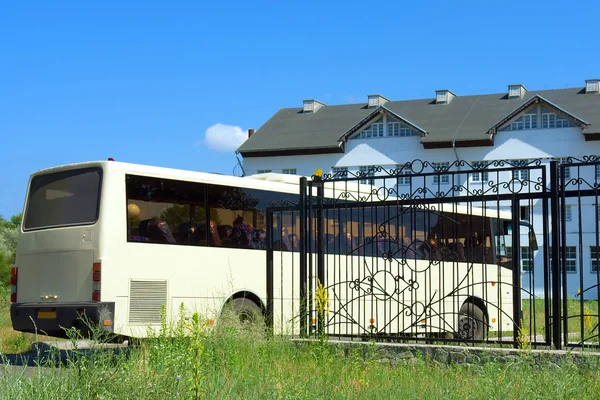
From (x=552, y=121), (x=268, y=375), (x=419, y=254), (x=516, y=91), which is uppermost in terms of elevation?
(x=516, y=91)

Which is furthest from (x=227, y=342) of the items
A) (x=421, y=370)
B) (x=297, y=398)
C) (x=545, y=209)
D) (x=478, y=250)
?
(x=478, y=250)

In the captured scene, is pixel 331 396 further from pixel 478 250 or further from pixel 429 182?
pixel 429 182

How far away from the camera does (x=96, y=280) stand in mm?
14203

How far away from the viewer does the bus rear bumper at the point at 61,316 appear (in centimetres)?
1406

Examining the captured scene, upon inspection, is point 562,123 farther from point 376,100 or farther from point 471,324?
point 471,324

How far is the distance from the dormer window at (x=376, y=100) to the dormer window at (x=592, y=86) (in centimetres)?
1486

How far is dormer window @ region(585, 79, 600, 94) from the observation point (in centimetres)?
6147

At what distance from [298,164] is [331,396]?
56222 millimetres

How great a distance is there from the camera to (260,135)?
224 ft

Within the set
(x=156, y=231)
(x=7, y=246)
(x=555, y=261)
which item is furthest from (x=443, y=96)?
(x=555, y=261)

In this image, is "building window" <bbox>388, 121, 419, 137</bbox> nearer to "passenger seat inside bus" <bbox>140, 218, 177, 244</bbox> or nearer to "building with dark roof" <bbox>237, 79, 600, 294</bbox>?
"building with dark roof" <bbox>237, 79, 600, 294</bbox>

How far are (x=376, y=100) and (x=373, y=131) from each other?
6712mm

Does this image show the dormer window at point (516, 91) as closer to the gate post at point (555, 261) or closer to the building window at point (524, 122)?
the building window at point (524, 122)

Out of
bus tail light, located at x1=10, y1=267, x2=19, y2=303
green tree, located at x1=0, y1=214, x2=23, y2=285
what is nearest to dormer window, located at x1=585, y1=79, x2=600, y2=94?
green tree, located at x1=0, y1=214, x2=23, y2=285
